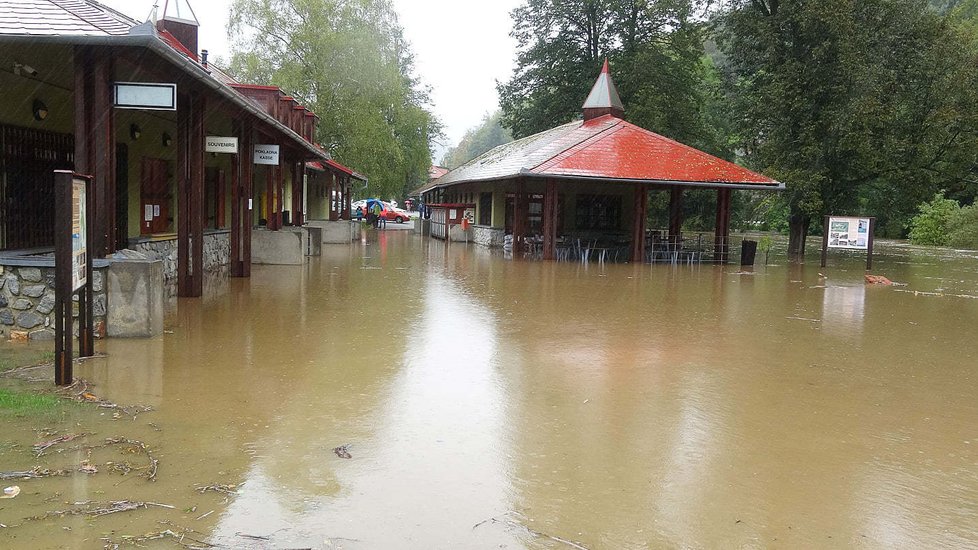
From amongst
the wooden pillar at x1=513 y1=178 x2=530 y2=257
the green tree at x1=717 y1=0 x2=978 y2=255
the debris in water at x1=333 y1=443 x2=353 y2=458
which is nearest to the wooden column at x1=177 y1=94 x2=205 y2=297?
the debris in water at x1=333 y1=443 x2=353 y2=458

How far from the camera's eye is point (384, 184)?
41438 mm

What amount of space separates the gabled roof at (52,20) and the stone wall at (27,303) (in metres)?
2.58

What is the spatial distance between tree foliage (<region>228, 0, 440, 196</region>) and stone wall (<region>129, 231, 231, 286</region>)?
18.8m

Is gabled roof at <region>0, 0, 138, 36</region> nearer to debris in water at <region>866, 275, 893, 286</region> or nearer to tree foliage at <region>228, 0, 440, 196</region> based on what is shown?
debris in water at <region>866, 275, 893, 286</region>

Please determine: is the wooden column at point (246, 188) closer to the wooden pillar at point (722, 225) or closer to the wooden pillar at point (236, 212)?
the wooden pillar at point (236, 212)

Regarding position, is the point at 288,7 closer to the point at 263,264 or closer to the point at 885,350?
the point at 263,264

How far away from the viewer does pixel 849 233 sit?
24375 millimetres

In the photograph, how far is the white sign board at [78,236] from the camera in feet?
22.9

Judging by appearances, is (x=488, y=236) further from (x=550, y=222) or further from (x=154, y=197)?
(x=154, y=197)

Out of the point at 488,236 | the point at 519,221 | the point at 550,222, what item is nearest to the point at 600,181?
the point at 550,222

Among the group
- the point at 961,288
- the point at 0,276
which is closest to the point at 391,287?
the point at 0,276

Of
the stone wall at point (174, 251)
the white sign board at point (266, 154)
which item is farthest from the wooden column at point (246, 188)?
the stone wall at point (174, 251)

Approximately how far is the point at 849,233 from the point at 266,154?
17718mm

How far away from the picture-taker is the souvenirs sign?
2411 centimetres
